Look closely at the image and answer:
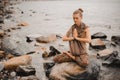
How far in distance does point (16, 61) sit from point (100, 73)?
7.54 feet

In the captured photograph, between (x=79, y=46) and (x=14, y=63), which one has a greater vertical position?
(x=79, y=46)

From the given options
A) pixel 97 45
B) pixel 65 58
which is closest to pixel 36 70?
pixel 65 58

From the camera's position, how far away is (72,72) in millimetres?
5918

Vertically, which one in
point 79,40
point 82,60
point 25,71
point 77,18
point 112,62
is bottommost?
point 112,62

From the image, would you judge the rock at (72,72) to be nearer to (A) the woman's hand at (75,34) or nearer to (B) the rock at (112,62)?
(A) the woman's hand at (75,34)

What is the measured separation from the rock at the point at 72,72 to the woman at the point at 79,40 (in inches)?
5.9

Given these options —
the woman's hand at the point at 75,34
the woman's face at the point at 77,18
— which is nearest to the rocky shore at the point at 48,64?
the woman's hand at the point at 75,34

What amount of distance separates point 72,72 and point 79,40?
78 cm

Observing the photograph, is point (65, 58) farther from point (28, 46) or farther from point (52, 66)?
point (28, 46)

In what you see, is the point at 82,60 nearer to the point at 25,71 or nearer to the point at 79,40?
the point at 79,40

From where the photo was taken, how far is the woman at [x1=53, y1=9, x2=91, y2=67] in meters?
5.77

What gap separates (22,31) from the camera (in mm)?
12523

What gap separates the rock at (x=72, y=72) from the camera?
19.3ft

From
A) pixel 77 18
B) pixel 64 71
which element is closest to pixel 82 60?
pixel 64 71
